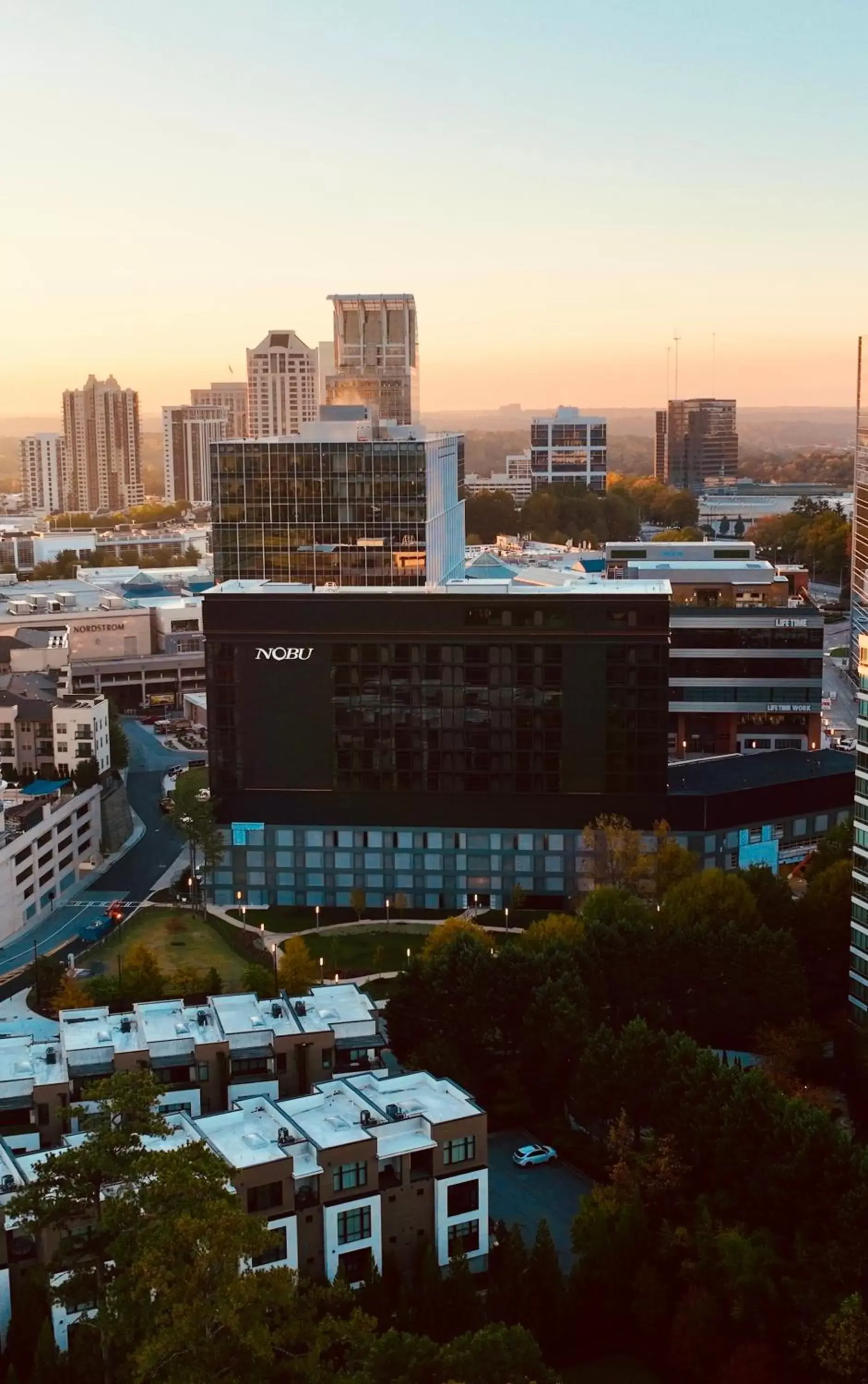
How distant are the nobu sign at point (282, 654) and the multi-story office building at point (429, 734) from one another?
6 cm

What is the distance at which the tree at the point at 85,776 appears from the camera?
64.4 meters

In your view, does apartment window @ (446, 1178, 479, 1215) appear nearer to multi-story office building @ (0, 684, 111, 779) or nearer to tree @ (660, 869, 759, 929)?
tree @ (660, 869, 759, 929)

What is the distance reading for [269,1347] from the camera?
23797 mm

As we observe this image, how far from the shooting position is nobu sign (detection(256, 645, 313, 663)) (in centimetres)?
5281

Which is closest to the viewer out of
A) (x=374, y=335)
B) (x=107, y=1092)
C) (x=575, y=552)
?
(x=107, y=1092)

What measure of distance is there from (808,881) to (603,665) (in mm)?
9857

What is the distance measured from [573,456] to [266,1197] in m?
162

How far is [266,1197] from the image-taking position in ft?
98.9

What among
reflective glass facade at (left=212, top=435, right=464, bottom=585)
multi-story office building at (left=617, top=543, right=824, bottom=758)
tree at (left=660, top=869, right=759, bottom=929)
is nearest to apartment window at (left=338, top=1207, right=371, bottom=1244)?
tree at (left=660, top=869, right=759, bottom=929)

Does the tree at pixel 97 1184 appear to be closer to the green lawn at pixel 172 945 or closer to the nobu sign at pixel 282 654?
the green lawn at pixel 172 945

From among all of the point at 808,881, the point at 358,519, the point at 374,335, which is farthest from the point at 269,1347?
the point at 374,335

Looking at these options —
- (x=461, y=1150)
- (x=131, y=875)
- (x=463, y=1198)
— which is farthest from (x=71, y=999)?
(x=131, y=875)

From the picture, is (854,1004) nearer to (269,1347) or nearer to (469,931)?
(469,931)

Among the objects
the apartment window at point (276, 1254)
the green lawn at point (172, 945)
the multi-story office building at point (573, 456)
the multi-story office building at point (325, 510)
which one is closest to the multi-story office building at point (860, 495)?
the multi-story office building at point (325, 510)
